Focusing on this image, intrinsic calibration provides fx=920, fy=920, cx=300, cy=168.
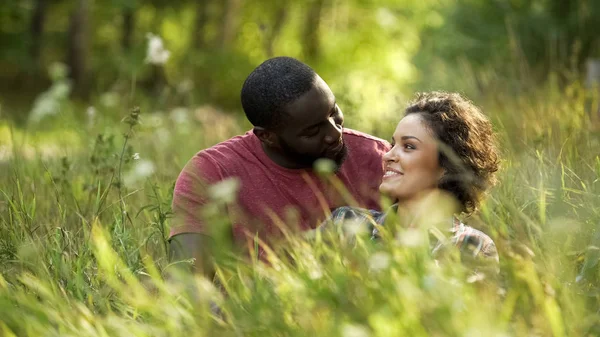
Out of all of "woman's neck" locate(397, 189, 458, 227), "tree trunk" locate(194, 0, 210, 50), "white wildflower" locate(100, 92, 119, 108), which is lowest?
"tree trunk" locate(194, 0, 210, 50)

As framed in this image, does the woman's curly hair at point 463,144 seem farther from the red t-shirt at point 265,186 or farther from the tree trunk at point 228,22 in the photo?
the tree trunk at point 228,22

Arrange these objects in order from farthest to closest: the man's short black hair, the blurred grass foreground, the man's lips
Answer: the man's short black hair < the man's lips < the blurred grass foreground

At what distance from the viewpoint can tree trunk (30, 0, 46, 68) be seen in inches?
936

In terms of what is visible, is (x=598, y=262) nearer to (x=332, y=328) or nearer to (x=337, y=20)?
(x=332, y=328)

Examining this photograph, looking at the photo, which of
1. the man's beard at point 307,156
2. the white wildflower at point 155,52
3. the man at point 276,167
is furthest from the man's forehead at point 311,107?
the white wildflower at point 155,52

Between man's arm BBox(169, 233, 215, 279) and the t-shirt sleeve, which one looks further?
the t-shirt sleeve

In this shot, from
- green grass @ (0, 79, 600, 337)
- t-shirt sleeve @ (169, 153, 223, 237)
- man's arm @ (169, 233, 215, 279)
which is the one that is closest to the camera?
green grass @ (0, 79, 600, 337)

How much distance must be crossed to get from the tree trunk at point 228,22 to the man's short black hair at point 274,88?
1892 cm

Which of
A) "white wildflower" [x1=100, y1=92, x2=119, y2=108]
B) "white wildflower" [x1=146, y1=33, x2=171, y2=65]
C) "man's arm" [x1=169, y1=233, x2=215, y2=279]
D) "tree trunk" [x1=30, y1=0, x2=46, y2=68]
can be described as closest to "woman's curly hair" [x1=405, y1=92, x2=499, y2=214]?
"man's arm" [x1=169, y1=233, x2=215, y2=279]

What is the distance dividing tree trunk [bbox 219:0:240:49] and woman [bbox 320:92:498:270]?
19437mm

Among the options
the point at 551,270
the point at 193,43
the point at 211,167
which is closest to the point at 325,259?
the point at 551,270

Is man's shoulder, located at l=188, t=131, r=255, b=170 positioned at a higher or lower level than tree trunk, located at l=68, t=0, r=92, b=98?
higher

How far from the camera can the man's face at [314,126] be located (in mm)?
3887

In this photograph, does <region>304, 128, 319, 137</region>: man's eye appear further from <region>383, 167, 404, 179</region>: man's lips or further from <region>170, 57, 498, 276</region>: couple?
<region>383, 167, 404, 179</region>: man's lips
